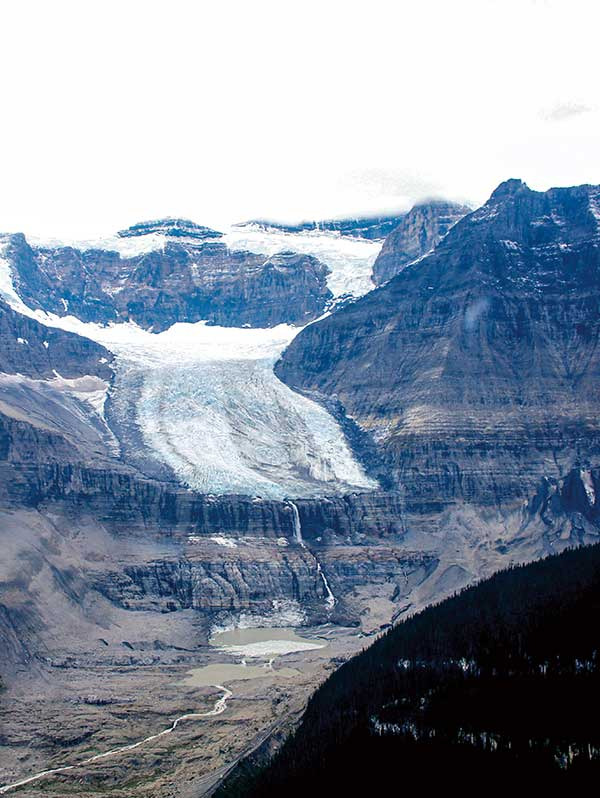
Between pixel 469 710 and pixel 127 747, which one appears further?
pixel 127 747

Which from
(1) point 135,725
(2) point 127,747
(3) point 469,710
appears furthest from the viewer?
(1) point 135,725

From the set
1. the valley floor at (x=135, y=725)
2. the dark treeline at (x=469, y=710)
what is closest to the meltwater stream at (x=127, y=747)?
the valley floor at (x=135, y=725)

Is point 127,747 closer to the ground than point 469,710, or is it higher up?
closer to the ground

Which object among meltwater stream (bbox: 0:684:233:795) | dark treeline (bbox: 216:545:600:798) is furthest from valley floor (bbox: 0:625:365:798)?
dark treeline (bbox: 216:545:600:798)

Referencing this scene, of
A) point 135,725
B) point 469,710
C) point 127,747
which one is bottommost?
point 135,725

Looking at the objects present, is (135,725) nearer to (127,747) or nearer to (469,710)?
(127,747)

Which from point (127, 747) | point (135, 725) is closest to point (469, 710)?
point (127, 747)

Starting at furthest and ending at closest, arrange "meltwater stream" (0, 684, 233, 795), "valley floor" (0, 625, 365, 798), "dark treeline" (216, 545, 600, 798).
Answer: "meltwater stream" (0, 684, 233, 795) → "valley floor" (0, 625, 365, 798) → "dark treeline" (216, 545, 600, 798)

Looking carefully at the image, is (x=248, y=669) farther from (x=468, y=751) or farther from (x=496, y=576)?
(x=468, y=751)

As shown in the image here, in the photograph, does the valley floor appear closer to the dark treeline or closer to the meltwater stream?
the meltwater stream

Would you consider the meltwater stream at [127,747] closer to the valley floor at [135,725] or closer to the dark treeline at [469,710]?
the valley floor at [135,725]
